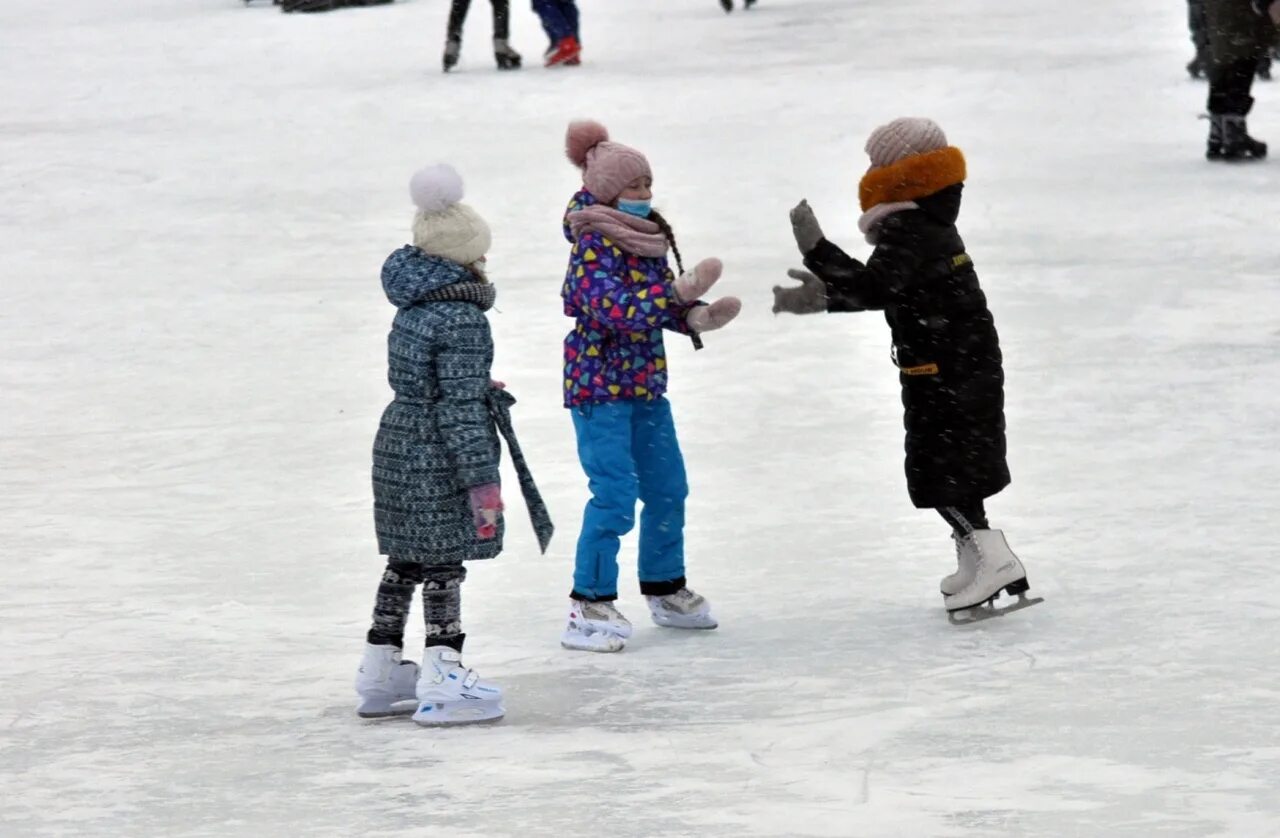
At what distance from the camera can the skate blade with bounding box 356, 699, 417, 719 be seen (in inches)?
215

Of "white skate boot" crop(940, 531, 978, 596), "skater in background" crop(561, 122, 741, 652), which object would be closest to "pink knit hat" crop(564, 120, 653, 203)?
"skater in background" crop(561, 122, 741, 652)

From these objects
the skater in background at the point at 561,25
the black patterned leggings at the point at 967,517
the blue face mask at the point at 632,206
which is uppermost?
the blue face mask at the point at 632,206

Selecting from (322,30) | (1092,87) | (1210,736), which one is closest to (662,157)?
(1092,87)

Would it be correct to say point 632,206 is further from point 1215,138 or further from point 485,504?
point 1215,138

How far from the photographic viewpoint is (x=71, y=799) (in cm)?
481

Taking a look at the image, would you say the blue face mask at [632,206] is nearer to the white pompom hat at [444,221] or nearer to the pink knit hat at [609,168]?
the pink knit hat at [609,168]

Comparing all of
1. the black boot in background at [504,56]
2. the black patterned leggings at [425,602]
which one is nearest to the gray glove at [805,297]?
the black patterned leggings at [425,602]

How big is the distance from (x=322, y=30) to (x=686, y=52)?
4.52 m

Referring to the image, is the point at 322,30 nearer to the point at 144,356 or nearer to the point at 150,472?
the point at 144,356

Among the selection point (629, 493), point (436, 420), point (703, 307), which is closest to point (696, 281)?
point (703, 307)

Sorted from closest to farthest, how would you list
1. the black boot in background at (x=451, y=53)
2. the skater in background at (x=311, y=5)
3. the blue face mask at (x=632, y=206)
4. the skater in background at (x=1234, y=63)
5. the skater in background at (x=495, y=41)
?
the blue face mask at (x=632, y=206) → the skater in background at (x=1234, y=63) → the skater in background at (x=495, y=41) → the black boot in background at (x=451, y=53) → the skater in background at (x=311, y=5)

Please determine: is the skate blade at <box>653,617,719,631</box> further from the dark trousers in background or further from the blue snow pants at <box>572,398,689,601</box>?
the dark trousers in background

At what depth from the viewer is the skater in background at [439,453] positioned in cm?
529

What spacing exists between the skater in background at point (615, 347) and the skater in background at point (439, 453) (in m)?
0.54
